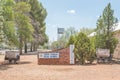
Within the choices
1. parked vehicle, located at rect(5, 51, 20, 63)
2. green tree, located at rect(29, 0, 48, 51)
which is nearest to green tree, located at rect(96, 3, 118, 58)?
parked vehicle, located at rect(5, 51, 20, 63)

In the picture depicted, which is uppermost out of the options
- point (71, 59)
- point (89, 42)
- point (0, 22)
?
point (0, 22)

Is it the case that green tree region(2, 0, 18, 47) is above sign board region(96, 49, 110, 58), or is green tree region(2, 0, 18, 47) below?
above

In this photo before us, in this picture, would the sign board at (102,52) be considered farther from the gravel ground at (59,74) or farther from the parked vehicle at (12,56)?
the parked vehicle at (12,56)

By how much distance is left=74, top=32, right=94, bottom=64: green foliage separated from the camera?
89.3 feet

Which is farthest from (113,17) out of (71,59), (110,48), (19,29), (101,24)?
(19,29)

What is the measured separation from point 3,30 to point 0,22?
826mm

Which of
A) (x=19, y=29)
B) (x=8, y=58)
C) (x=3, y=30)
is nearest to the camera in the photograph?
(x=3, y=30)

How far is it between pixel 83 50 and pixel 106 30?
21.3 feet

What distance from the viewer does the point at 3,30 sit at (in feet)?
83.6

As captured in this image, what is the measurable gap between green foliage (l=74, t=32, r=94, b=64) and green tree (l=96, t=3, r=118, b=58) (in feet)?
15.7

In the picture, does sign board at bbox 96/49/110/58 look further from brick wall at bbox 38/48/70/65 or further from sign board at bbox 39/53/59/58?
sign board at bbox 39/53/59/58

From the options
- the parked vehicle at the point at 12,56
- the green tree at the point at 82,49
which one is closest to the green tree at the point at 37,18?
the parked vehicle at the point at 12,56

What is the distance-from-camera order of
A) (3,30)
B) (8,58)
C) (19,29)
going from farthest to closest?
(19,29) → (8,58) → (3,30)

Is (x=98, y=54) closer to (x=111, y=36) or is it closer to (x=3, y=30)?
→ (x=111, y=36)
